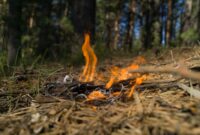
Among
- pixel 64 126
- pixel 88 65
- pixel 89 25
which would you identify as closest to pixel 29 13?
pixel 89 25

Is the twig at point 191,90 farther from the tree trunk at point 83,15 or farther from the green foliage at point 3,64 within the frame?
the tree trunk at point 83,15

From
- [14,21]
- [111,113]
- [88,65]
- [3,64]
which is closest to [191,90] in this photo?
[111,113]

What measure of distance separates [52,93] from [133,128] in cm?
78

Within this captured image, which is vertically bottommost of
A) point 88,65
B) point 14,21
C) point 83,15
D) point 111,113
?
point 111,113

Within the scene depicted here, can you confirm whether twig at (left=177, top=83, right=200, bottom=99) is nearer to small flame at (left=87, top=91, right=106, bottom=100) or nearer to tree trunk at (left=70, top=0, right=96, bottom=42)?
small flame at (left=87, top=91, right=106, bottom=100)

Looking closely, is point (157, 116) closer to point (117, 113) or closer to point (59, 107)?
point (117, 113)

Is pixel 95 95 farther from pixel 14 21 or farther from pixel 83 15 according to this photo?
pixel 14 21

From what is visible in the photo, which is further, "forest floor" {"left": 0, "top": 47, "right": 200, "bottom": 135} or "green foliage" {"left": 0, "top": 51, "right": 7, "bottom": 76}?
"green foliage" {"left": 0, "top": 51, "right": 7, "bottom": 76}

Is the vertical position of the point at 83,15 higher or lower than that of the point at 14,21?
lower

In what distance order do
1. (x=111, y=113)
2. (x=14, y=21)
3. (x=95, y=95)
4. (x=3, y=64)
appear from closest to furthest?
(x=111, y=113), (x=95, y=95), (x=3, y=64), (x=14, y=21)

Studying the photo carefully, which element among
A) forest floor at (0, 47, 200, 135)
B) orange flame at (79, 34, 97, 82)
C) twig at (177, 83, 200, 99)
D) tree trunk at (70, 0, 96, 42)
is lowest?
forest floor at (0, 47, 200, 135)

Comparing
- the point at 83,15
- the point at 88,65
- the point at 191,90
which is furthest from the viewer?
the point at 83,15

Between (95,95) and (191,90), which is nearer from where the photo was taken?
(191,90)

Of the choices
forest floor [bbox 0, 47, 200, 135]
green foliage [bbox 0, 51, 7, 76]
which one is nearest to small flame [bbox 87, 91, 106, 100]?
forest floor [bbox 0, 47, 200, 135]
